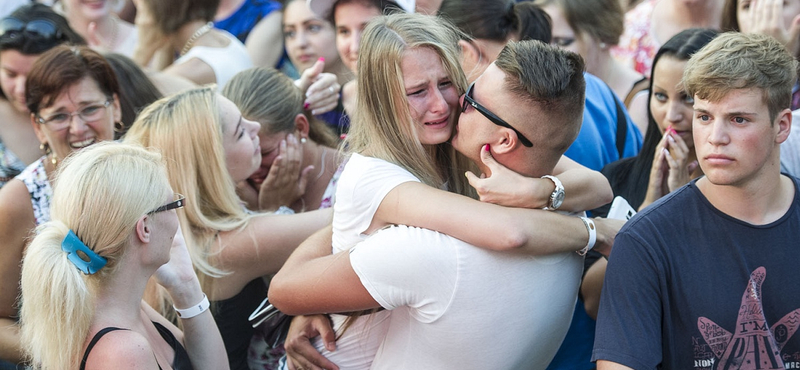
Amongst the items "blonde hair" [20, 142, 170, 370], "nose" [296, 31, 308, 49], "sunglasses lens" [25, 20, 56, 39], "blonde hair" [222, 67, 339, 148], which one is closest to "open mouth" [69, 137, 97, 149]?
"blonde hair" [222, 67, 339, 148]

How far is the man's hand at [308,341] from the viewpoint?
2209 mm

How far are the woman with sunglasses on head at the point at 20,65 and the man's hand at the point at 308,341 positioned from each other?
204 centimetres

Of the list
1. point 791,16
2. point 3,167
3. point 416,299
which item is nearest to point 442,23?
point 416,299

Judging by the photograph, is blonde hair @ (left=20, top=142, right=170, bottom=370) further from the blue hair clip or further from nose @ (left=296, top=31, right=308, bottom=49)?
nose @ (left=296, top=31, right=308, bottom=49)

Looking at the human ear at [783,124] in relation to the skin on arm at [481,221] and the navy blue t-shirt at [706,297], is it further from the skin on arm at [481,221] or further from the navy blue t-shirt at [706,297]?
the skin on arm at [481,221]

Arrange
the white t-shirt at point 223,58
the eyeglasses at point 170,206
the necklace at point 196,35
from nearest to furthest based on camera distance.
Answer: the eyeglasses at point 170,206 → the white t-shirt at point 223,58 → the necklace at point 196,35

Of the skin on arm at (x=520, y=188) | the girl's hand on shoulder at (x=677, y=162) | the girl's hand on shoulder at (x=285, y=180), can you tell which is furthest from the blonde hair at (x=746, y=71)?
the girl's hand on shoulder at (x=285, y=180)

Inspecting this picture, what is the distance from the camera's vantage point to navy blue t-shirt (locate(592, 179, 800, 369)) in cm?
187

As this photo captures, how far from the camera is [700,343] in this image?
1.88m

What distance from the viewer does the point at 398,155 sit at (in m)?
2.12

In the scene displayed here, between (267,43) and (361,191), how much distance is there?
2.95 m

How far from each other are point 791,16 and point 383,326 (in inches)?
92.5

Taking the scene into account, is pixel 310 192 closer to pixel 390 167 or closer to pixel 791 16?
pixel 390 167

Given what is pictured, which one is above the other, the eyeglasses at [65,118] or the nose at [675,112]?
the nose at [675,112]
